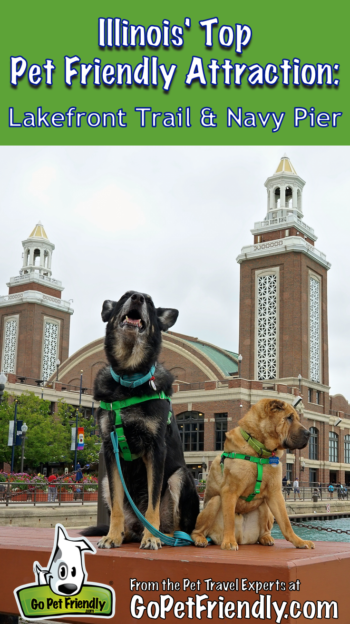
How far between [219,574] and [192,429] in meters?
55.1

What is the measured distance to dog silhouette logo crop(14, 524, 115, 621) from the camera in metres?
3.45

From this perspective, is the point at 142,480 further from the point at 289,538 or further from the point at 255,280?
the point at 255,280

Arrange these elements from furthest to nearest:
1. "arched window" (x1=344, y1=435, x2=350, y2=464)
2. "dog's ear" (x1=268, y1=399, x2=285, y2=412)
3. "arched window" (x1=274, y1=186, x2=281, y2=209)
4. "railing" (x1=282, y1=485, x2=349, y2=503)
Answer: "arched window" (x1=344, y1=435, x2=350, y2=464) → "arched window" (x1=274, y1=186, x2=281, y2=209) → "railing" (x1=282, y1=485, x2=349, y2=503) → "dog's ear" (x1=268, y1=399, x2=285, y2=412)

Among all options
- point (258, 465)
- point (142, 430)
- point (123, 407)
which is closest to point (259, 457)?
point (258, 465)

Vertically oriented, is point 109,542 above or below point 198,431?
below

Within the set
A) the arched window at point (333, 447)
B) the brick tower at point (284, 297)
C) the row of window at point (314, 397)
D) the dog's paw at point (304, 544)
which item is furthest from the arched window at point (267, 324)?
the dog's paw at point (304, 544)

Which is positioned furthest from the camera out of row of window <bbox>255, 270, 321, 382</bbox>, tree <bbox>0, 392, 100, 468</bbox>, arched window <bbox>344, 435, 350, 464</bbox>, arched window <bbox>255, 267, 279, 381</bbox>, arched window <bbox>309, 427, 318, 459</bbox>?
arched window <bbox>344, 435, 350, 464</bbox>

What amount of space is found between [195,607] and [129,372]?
1426 millimetres

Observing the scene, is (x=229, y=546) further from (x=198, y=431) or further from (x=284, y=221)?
(x=284, y=221)

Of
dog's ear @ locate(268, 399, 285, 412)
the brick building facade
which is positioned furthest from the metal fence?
dog's ear @ locate(268, 399, 285, 412)

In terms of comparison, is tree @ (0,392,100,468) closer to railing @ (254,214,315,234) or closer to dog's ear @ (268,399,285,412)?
railing @ (254,214,315,234)

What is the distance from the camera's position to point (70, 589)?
11.4 ft

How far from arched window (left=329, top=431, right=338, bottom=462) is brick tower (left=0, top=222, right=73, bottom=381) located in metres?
34.7

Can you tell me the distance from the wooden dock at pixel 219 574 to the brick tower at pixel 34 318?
76011mm
